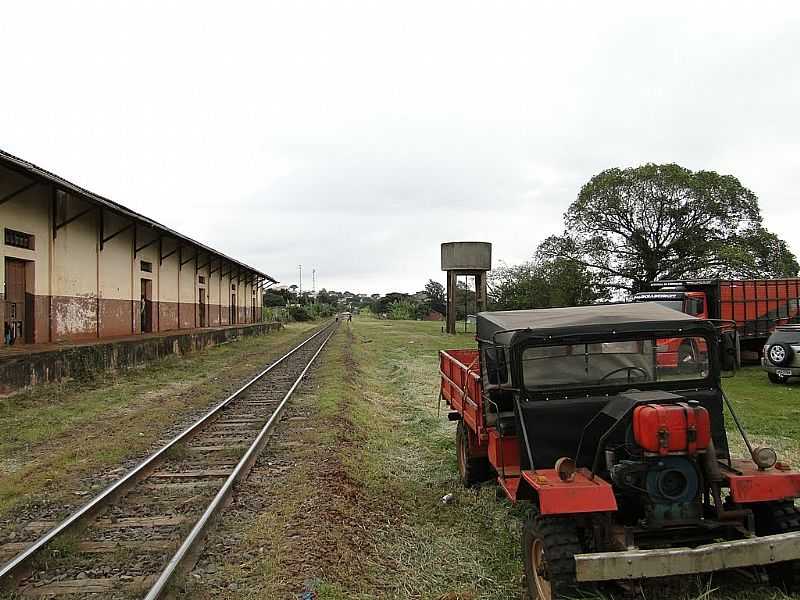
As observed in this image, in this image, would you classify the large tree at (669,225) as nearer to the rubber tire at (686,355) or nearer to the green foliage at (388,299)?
the rubber tire at (686,355)

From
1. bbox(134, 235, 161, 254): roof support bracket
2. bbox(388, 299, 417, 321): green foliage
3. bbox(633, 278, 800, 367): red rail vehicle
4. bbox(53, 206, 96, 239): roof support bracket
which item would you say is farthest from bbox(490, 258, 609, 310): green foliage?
bbox(388, 299, 417, 321): green foliage

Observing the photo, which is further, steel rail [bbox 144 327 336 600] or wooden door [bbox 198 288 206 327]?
wooden door [bbox 198 288 206 327]

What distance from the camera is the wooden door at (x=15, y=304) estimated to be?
15094mm

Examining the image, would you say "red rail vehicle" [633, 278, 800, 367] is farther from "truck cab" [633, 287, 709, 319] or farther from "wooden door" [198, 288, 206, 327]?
"wooden door" [198, 288, 206, 327]

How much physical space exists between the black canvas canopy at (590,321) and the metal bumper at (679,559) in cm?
155

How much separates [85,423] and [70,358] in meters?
4.60

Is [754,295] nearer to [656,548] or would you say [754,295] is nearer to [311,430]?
[311,430]

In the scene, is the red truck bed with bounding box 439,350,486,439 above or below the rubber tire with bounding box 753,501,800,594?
above

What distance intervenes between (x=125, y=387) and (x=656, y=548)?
1319 centimetres

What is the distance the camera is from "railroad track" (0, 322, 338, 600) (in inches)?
173

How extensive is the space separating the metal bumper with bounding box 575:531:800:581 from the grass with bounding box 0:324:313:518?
17.2 feet

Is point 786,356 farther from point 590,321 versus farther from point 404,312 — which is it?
point 404,312

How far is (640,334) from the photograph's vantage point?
4527mm

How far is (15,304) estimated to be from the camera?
50.8ft
